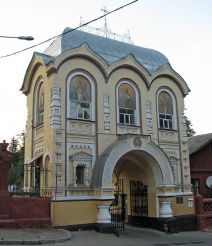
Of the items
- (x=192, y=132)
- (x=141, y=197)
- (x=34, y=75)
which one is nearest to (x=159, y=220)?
(x=141, y=197)

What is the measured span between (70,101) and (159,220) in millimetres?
7547

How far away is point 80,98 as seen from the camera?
19.3m

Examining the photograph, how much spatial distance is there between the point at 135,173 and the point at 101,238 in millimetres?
6395

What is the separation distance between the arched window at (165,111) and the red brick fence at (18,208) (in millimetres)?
8176

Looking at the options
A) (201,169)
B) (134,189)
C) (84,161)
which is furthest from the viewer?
(201,169)

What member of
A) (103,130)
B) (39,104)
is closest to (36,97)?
(39,104)

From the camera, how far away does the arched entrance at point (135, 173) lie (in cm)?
1852

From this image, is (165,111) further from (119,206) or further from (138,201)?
(119,206)

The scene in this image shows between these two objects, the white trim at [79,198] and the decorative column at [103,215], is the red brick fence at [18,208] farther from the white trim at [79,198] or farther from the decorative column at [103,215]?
the decorative column at [103,215]

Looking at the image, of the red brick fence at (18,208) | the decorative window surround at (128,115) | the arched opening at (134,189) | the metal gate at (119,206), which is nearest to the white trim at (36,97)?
the decorative window surround at (128,115)

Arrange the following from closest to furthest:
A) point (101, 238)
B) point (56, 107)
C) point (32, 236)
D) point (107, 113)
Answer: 1. point (32, 236)
2. point (101, 238)
3. point (56, 107)
4. point (107, 113)

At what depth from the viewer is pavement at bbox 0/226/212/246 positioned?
13.7 meters

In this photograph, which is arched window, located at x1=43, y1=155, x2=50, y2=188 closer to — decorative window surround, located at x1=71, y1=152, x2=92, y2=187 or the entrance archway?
decorative window surround, located at x1=71, y1=152, x2=92, y2=187

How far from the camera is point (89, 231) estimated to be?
58.0 feet
